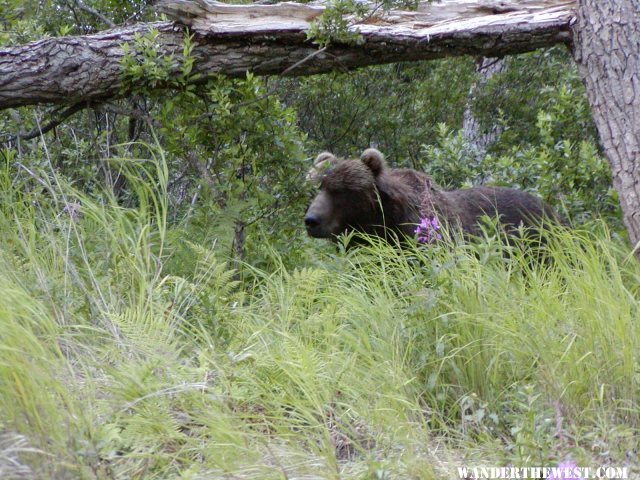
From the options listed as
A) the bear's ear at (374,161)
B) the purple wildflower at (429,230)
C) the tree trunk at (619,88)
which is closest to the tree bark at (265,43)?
the tree trunk at (619,88)

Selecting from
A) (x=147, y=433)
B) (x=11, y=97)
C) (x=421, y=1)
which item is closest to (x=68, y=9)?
(x=11, y=97)

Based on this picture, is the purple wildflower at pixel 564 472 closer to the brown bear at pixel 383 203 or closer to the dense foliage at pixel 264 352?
A: the dense foliage at pixel 264 352

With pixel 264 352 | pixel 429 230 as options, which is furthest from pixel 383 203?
pixel 264 352

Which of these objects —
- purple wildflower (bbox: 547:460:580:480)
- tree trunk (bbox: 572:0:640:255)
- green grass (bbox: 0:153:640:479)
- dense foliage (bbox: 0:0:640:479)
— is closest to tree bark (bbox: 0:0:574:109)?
dense foliage (bbox: 0:0:640:479)

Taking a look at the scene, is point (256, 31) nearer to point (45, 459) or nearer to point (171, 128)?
point (171, 128)

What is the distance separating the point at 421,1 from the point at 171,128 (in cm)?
217

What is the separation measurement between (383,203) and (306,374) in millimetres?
4082

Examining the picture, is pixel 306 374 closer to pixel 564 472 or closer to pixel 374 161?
pixel 564 472

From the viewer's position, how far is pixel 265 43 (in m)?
6.81

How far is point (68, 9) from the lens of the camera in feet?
31.1

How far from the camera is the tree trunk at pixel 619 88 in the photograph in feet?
20.2

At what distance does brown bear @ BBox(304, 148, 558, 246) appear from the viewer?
7426 mm

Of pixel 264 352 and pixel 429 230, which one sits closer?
pixel 264 352

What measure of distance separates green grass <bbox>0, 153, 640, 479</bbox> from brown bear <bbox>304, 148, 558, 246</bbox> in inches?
90.0
